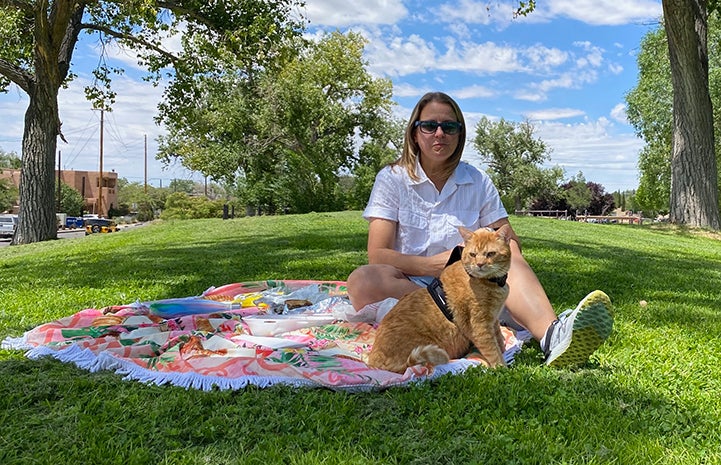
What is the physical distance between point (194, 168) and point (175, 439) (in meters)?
30.7

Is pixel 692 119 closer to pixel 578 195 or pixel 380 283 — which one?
pixel 380 283

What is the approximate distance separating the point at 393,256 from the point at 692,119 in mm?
14443

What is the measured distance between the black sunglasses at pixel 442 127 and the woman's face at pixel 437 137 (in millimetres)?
14

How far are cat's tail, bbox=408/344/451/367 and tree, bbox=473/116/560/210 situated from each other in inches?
1957

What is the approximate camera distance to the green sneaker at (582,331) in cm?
268

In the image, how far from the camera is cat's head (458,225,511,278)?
2811mm

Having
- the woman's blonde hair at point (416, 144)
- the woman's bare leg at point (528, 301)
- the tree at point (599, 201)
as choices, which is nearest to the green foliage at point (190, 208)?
the woman's blonde hair at point (416, 144)

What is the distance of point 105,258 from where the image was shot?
8305mm

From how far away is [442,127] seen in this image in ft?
11.4

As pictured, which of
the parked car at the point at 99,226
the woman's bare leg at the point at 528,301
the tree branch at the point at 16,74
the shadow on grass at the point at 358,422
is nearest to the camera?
the shadow on grass at the point at 358,422

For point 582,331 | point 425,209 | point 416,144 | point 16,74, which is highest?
point 16,74

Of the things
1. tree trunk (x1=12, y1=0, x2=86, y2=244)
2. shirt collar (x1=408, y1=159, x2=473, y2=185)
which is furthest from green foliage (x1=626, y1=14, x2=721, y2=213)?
shirt collar (x1=408, y1=159, x2=473, y2=185)

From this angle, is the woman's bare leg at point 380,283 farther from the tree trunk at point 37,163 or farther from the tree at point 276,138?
the tree at point 276,138

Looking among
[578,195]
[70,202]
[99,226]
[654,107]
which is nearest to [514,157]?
[578,195]
